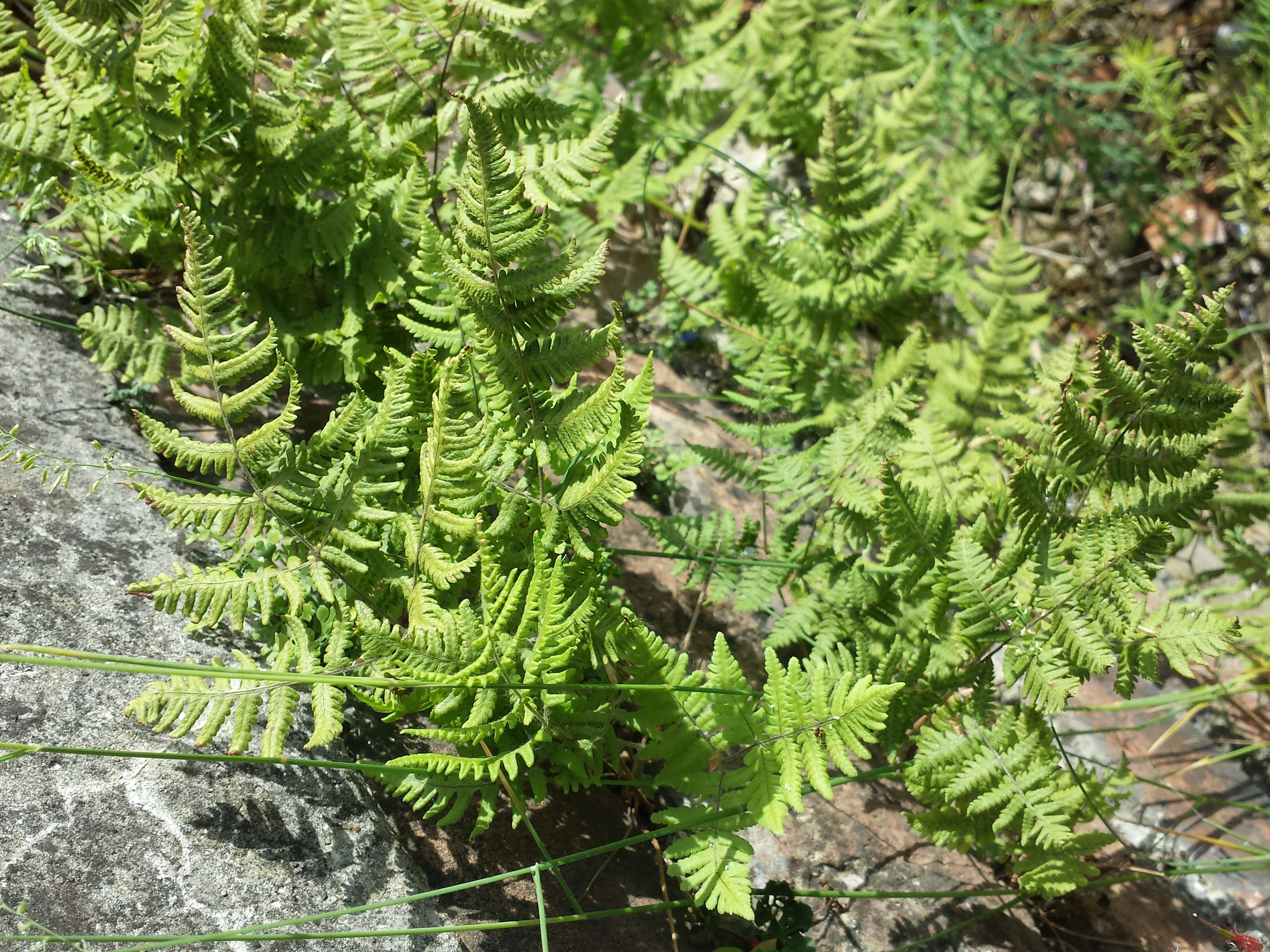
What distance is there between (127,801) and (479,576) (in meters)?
0.80

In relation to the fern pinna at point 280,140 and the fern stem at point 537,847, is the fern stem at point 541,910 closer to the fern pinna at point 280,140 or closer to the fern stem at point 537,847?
the fern stem at point 537,847

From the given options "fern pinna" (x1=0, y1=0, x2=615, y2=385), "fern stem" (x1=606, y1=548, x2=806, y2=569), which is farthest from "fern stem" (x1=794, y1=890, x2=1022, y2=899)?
"fern pinna" (x1=0, y1=0, x2=615, y2=385)

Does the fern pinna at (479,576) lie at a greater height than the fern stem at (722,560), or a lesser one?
greater

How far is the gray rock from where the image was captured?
1.66 metres

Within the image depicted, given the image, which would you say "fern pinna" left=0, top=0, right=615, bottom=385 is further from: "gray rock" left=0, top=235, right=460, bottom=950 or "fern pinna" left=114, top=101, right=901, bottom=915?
"gray rock" left=0, top=235, right=460, bottom=950

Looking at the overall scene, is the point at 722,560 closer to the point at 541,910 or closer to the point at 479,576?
the point at 479,576

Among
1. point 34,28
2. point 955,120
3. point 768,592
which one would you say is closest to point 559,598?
point 768,592

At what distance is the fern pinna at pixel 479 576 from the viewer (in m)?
1.77

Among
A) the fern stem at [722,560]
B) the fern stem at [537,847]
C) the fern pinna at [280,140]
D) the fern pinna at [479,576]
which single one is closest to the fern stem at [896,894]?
the fern pinna at [479,576]

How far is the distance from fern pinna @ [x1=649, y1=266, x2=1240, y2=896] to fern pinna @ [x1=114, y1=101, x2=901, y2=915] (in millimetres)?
309

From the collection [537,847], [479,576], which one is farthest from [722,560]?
[537,847]

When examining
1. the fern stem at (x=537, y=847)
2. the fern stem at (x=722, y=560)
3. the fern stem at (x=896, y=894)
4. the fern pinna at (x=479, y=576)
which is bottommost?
the fern stem at (x=896, y=894)

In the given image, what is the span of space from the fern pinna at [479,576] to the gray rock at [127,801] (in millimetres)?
130

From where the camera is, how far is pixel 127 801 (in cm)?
177
